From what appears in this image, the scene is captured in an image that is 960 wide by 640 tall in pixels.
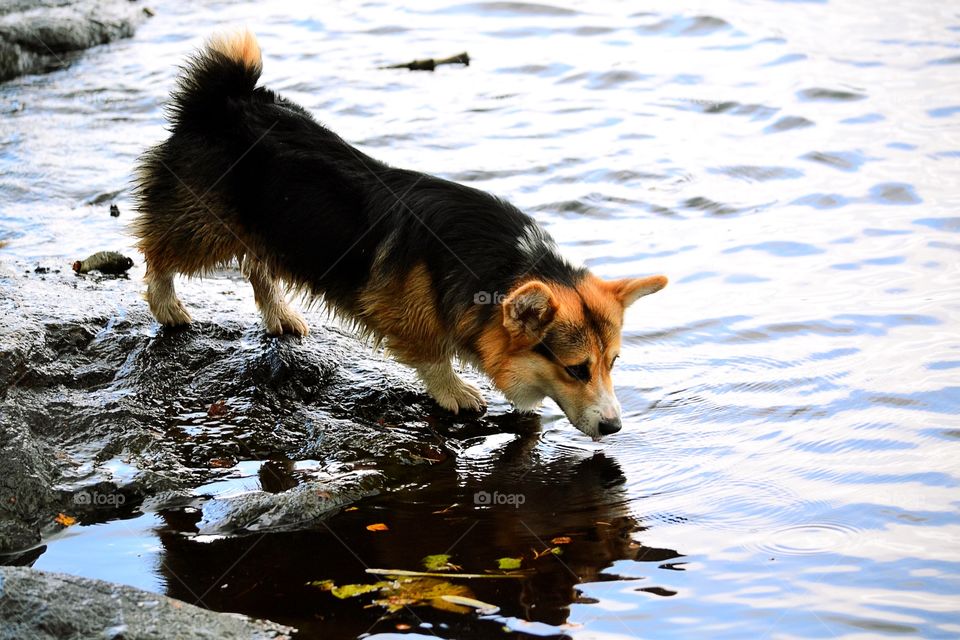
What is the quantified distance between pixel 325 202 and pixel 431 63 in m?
6.59

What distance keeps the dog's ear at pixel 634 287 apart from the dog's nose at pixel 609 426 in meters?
0.70

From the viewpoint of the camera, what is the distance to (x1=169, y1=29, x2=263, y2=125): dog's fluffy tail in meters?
6.11

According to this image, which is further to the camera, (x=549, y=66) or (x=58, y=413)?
(x=549, y=66)

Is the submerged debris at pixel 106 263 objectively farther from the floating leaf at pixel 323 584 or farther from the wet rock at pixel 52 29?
the wet rock at pixel 52 29

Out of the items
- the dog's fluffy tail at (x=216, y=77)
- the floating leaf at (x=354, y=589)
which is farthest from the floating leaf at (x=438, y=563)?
the dog's fluffy tail at (x=216, y=77)

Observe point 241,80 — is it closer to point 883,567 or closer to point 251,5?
point 883,567

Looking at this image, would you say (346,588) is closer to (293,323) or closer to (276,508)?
(276,508)

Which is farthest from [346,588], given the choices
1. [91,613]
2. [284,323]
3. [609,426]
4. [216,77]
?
[216,77]

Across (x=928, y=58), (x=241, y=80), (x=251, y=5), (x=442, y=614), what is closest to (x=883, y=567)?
(x=442, y=614)

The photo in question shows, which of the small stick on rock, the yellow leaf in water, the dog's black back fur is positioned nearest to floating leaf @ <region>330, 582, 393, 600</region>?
the yellow leaf in water

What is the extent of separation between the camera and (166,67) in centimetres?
1223

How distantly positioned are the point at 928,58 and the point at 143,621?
10486mm

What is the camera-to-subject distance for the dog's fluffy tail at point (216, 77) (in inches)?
241

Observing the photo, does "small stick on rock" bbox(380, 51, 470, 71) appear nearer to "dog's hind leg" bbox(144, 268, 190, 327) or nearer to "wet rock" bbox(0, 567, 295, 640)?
"dog's hind leg" bbox(144, 268, 190, 327)
